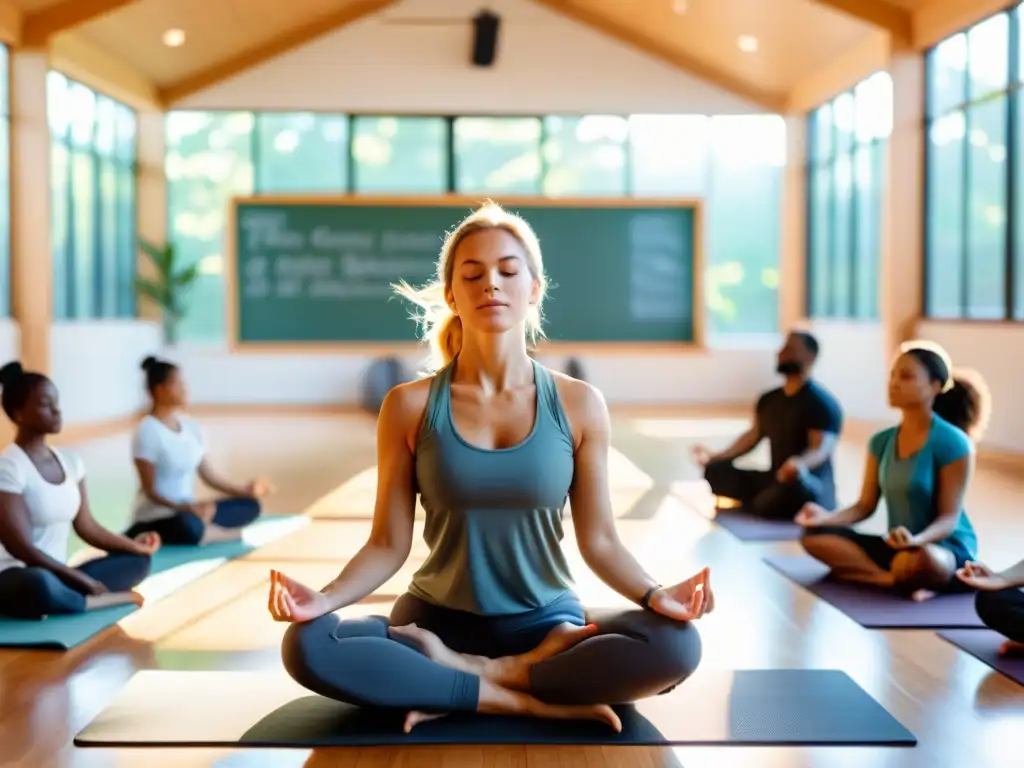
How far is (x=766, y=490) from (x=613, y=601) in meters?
1.98

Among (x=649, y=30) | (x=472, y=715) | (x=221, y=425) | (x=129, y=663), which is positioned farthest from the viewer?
(x=649, y=30)

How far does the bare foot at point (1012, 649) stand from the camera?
11.3 feet

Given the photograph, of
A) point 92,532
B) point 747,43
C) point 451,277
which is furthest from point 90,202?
point 451,277

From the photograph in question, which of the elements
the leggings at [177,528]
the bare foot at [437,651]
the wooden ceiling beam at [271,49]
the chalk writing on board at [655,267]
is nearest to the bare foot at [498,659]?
the bare foot at [437,651]

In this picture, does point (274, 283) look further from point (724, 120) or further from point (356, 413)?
point (724, 120)

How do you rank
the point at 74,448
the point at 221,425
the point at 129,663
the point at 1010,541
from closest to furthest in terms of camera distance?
the point at 129,663
the point at 1010,541
the point at 74,448
the point at 221,425

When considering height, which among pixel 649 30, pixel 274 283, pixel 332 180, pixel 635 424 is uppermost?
pixel 649 30

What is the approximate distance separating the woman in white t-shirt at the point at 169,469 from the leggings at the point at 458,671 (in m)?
2.40

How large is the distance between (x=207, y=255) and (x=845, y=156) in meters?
6.52

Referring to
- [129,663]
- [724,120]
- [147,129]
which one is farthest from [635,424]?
[129,663]

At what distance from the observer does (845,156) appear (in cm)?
1205

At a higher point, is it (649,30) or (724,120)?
(649,30)

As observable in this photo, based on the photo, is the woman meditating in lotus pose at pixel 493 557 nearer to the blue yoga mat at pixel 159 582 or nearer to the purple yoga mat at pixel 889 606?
the blue yoga mat at pixel 159 582

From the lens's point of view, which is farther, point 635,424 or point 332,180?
point 332,180
